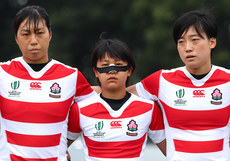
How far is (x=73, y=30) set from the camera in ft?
73.7

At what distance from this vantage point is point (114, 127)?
4090mm

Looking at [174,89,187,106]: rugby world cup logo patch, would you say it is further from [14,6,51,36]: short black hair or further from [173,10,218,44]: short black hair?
[14,6,51,36]: short black hair

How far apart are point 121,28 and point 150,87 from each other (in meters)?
18.4

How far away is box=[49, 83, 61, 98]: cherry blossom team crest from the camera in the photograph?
13.4 ft

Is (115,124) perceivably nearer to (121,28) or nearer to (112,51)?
(112,51)

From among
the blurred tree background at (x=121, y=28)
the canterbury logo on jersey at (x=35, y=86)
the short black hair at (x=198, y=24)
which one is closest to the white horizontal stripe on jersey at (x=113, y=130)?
the canterbury logo on jersey at (x=35, y=86)

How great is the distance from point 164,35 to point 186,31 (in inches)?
583

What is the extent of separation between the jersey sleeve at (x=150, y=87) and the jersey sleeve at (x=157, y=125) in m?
0.14

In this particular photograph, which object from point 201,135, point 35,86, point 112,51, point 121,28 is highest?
point 112,51

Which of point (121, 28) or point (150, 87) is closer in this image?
point (150, 87)

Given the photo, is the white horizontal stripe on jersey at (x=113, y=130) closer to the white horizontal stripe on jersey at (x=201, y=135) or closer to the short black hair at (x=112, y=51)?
the white horizontal stripe on jersey at (x=201, y=135)

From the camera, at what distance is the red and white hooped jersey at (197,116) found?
405 centimetres

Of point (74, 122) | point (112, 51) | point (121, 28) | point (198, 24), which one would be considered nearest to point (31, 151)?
point (74, 122)

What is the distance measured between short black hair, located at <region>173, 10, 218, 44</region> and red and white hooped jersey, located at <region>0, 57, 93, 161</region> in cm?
106
